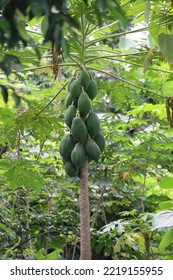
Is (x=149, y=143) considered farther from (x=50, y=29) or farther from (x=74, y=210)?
(x=50, y=29)

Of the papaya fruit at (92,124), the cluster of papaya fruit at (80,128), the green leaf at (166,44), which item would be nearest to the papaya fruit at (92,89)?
the cluster of papaya fruit at (80,128)

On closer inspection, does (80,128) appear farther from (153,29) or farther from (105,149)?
(105,149)

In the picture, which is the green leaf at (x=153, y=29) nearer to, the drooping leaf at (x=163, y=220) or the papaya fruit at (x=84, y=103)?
the papaya fruit at (x=84, y=103)

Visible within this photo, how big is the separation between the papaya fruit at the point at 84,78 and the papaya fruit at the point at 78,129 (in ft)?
0.66

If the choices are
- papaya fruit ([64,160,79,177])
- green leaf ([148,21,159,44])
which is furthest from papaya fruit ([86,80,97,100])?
green leaf ([148,21,159,44])

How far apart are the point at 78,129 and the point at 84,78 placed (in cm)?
28

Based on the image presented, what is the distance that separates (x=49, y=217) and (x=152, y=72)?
1.19 m

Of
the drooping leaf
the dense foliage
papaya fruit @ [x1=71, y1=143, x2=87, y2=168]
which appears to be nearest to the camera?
the drooping leaf

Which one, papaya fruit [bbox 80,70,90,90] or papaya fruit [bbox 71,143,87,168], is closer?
papaya fruit [bbox 71,143,87,168]

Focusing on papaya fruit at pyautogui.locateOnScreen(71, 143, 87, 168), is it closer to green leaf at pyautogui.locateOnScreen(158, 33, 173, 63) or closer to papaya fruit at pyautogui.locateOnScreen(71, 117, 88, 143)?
papaya fruit at pyautogui.locateOnScreen(71, 117, 88, 143)

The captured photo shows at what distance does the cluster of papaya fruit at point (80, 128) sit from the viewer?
254 cm

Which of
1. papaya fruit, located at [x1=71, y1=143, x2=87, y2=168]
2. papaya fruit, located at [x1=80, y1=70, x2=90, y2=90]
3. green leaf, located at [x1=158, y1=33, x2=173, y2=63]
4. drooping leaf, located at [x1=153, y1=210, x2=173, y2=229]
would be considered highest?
green leaf, located at [x1=158, y1=33, x2=173, y2=63]

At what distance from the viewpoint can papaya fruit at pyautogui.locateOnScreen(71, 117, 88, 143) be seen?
2.54m

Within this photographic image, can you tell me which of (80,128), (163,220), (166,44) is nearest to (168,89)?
(80,128)
